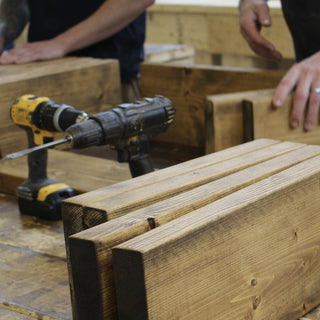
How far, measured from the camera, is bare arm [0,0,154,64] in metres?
2.15

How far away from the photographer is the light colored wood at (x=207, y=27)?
4055mm

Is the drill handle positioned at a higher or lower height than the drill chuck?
lower

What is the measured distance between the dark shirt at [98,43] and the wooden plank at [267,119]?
3.03 feet

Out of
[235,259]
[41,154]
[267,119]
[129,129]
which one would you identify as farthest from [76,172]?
[235,259]

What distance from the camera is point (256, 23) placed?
1.94 metres

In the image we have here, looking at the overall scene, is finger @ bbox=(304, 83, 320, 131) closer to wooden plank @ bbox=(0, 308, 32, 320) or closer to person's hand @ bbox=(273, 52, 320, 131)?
person's hand @ bbox=(273, 52, 320, 131)

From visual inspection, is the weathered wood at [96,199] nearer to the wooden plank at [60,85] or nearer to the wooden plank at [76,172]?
the wooden plank at [76,172]

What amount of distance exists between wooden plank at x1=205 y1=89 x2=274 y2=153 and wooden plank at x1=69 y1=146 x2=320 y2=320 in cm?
62

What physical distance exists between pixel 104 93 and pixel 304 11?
0.74 meters

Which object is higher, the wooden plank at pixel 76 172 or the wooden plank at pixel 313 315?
the wooden plank at pixel 76 172

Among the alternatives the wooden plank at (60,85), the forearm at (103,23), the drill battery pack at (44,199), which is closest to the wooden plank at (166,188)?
the drill battery pack at (44,199)

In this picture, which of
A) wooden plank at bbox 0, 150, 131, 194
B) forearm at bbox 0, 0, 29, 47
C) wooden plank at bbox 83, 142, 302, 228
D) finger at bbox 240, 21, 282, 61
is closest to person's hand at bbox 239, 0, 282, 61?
finger at bbox 240, 21, 282, 61

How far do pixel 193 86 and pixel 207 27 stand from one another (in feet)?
8.70

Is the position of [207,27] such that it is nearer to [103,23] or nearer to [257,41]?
[103,23]
